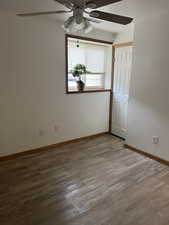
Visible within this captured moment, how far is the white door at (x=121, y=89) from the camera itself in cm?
353

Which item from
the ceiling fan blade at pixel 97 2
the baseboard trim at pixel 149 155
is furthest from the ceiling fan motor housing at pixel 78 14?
the baseboard trim at pixel 149 155

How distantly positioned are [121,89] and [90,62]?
0.96m

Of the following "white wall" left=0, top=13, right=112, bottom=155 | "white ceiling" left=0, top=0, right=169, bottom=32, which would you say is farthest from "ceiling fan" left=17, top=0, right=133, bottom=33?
"white wall" left=0, top=13, right=112, bottom=155

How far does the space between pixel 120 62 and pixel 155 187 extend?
260 cm

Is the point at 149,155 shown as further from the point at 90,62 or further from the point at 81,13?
the point at 81,13

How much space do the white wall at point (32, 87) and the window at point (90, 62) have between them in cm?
40

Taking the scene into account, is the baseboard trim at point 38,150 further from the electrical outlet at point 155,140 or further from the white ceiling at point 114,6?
the white ceiling at point 114,6

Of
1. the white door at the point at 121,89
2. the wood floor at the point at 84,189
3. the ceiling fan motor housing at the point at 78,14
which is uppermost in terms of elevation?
the ceiling fan motor housing at the point at 78,14

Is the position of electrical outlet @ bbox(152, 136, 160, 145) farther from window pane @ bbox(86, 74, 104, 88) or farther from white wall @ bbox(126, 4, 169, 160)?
window pane @ bbox(86, 74, 104, 88)

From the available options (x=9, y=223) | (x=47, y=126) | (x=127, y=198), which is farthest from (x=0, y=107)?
(x=127, y=198)

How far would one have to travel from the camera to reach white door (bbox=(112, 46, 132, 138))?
3529 millimetres

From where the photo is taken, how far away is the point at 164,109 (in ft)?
8.67

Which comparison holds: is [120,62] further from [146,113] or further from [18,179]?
[18,179]

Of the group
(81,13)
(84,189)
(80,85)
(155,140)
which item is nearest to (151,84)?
(155,140)
